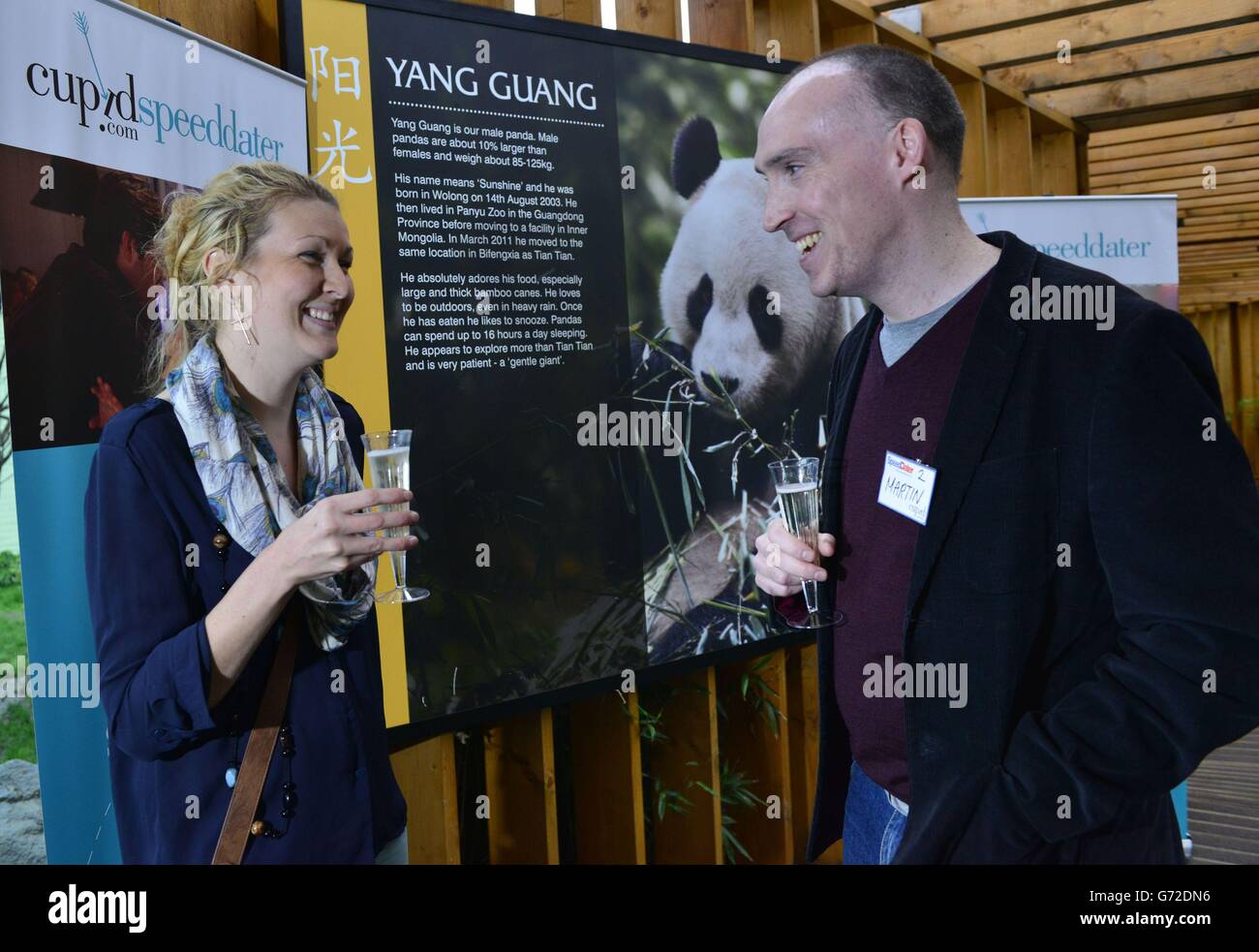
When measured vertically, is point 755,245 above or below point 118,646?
above

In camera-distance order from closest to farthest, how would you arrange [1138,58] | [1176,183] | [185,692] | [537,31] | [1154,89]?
1. [185,692]
2. [537,31]
3. [1138,58]
4. [1154,89]
5. [1176,183]

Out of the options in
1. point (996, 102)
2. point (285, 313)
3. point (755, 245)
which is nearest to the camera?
point (285, 313)

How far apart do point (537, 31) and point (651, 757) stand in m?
2.23

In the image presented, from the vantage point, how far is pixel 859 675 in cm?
162

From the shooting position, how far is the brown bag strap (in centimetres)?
143

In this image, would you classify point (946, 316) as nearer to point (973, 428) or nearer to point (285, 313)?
point (973, 428)

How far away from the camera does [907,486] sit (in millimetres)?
1513

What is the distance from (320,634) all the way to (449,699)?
943 mm

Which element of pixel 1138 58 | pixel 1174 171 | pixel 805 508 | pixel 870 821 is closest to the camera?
pixel 805 508

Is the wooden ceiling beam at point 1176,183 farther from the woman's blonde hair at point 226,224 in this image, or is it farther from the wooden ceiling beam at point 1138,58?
the woman's blonde hair at point 226,224

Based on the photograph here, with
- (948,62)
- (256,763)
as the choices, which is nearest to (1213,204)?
(948,62)

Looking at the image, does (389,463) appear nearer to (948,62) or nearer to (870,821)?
(870,821)

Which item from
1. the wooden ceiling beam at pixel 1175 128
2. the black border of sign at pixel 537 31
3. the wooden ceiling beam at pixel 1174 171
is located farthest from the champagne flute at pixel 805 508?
the wooden ceiling beam at pixel 1174 171
